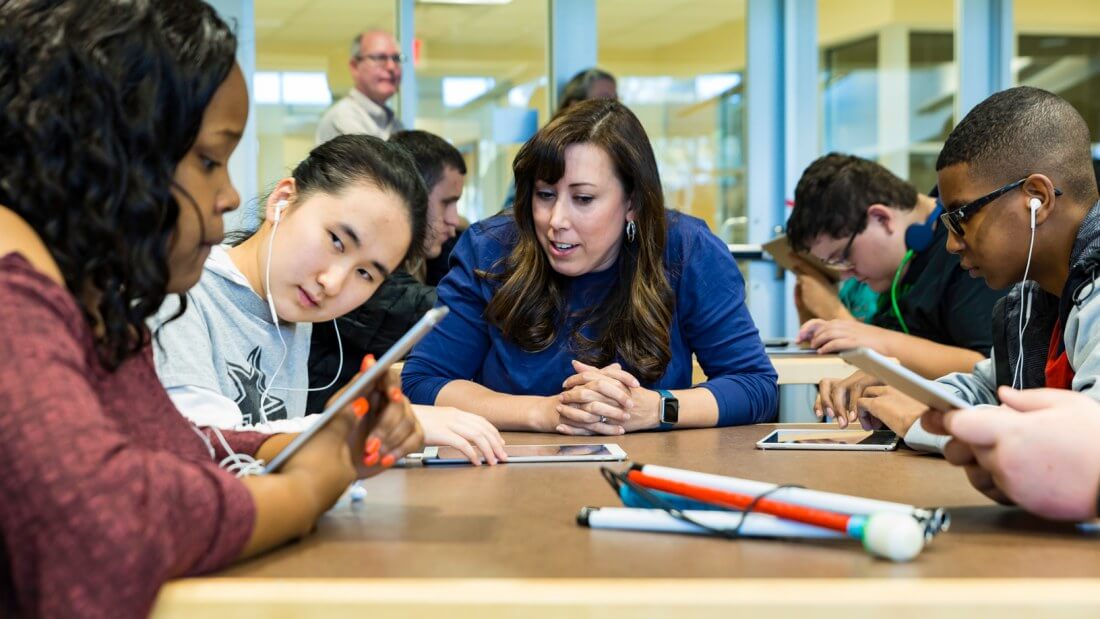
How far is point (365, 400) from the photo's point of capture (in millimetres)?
1050

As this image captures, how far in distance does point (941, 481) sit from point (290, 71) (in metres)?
5.04

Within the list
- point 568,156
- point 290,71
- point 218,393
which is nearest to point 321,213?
point 218,393

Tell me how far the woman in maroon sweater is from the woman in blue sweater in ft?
3.74

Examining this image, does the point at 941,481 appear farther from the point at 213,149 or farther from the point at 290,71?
the point at 290,71

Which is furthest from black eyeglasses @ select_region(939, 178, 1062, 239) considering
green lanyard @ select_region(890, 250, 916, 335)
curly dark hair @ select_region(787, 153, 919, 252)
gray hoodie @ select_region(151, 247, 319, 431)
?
curly dark hair @ select_region(787, 153, 919, 252)

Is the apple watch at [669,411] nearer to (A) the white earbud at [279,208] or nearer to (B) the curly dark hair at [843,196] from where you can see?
(A) the white earbud at [279,208]

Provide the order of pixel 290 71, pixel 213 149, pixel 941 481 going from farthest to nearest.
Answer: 1. pixel 290 71
2. pixel 941 481
3. pixel 213 149

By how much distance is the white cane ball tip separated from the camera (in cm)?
85

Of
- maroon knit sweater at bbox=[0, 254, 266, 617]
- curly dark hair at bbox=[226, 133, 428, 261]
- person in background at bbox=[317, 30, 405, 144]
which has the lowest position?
maroon knit sweater at bbox=[0, 254, 266, 617]

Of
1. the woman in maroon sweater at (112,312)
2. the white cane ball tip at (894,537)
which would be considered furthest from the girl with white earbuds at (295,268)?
the white cane ball tip at (894,537)

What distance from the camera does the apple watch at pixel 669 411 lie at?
1948 mm

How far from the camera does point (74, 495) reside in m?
0.74

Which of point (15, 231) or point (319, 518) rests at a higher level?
point (15, 231)

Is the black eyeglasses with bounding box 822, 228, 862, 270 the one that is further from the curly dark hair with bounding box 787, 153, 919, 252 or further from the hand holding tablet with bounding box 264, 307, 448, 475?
the hand holding tablet with bounding box 264, 307, 448, 475
